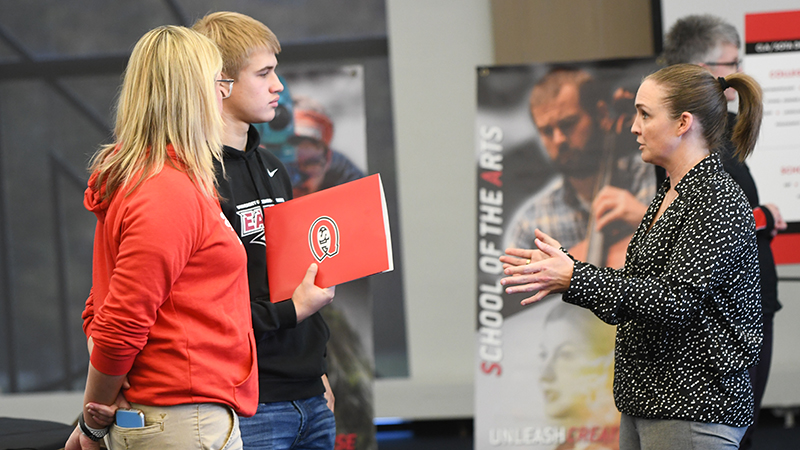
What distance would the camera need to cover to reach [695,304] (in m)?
1.32

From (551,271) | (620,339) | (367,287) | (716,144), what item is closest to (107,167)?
(551,271)

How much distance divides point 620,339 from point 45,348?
3.94m

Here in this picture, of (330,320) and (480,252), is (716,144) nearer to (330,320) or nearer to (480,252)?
(480,252)

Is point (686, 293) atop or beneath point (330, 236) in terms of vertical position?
beneath

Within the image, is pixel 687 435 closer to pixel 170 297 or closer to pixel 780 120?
pixel 170 297

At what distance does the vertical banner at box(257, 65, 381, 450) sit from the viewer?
2.89 metres

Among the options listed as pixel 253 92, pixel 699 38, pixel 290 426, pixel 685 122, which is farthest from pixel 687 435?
pixel 699 38

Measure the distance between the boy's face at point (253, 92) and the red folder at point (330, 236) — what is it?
0.70ft

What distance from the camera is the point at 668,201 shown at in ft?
5.00

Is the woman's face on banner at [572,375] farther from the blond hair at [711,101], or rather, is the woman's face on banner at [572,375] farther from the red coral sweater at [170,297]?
the red coral sweater at [170,297]

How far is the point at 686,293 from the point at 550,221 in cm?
162

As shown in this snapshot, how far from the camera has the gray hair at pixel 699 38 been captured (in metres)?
2.70

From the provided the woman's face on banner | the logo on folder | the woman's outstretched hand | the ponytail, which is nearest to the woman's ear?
the ponytail

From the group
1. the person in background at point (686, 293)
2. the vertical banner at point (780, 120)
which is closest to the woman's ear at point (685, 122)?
the person in background at point (686, 293)
